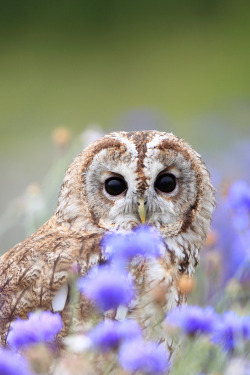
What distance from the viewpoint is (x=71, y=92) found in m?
10.7

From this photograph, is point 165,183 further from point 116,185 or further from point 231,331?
point 231,331

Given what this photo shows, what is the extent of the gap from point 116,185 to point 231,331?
2.92 feet

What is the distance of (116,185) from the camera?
2.75m

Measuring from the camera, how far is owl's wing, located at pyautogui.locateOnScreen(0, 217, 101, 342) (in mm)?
2465

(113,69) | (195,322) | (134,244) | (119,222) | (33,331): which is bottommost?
(33,331)

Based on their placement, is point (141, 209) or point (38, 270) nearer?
point (38, 270)

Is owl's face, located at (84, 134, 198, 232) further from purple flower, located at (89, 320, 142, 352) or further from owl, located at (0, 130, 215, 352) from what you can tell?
purple flower, located at (89, 320, 142, 352)

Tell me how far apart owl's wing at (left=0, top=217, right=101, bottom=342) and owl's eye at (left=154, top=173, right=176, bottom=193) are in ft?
0.79

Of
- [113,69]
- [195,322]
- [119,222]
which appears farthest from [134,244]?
[113,69]

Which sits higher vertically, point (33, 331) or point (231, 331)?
point (231, 331)

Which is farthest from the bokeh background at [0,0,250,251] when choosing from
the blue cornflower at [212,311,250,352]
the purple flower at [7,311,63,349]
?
the purple flower at [7,311,63,349]

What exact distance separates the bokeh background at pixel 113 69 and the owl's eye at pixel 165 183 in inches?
136

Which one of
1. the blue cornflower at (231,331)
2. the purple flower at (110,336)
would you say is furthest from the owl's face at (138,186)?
the purple flower at (110,336)

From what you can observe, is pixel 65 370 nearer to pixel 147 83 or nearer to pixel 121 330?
pixel 121 330
